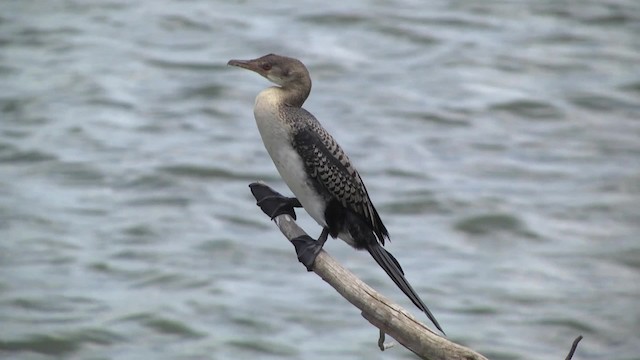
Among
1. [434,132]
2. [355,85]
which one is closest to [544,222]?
[434,132]

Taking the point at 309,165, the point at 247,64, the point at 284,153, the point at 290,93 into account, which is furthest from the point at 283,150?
the point at 247,64

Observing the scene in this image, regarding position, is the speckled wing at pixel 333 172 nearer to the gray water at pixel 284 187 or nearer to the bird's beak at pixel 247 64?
the bird's beak at pixel 247 64

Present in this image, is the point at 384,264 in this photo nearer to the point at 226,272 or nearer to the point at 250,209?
the point at 226,272

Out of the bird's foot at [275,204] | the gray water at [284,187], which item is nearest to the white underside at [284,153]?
the bird's foot at [275,204]

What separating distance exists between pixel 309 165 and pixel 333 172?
12 cm

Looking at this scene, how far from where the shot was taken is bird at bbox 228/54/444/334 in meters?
5.35

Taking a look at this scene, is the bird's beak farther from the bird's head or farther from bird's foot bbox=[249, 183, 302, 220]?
bird's foot bbox=[249, 183, 302, 220]

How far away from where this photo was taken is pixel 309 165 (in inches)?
215

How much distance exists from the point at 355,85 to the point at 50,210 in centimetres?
394

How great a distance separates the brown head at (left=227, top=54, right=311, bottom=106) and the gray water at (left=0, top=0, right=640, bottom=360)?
4.61 metres

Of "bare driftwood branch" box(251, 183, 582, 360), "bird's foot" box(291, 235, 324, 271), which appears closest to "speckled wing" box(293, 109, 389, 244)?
"bird's foot" box(291, 235, 324, 271)

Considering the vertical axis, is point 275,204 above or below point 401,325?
above

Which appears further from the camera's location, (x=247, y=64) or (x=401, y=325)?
(x=247, y=64)

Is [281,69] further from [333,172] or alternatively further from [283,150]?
[333,172]
